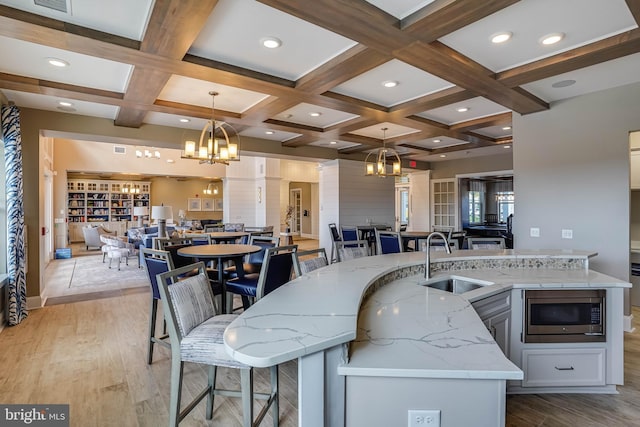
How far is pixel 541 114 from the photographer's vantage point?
4496 millimetres

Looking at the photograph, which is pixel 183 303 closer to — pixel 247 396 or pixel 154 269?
pixel 247 396

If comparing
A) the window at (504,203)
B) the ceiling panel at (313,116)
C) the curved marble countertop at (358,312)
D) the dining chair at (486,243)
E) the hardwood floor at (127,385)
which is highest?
the ceiling panel at (313,116)

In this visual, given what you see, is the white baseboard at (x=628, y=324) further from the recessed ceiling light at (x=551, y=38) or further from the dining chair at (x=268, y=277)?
the dining chair at (x=268, y=277)

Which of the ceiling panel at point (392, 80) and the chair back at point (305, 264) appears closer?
the chair back at point (305, 264)

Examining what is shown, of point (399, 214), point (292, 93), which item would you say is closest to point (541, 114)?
point (292, 93)

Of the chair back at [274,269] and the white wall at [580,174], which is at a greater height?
the white wall at [580,174]

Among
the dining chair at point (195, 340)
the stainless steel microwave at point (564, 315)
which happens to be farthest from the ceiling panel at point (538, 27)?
the dining chair at point (195, 340)

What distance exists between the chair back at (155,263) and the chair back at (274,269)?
0.76m

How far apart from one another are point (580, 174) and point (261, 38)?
4.05 metres

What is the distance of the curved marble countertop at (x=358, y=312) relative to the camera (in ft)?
3.78

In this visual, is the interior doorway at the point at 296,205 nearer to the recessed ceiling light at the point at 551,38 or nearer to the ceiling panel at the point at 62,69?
the ceiling panel at the point at 62,69

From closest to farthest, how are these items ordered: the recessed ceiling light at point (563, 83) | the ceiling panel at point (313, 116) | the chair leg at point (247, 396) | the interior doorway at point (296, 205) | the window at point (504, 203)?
the chair leg at point (247, 396), the recessed ceiling light at point (563, 83), the ceiling panel at point (313, 116), the window at point (504, 203), the interior doorway at point (296, 205)

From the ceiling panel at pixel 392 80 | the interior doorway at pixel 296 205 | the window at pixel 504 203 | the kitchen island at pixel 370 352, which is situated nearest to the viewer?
the kitchen island at pixel 370 352

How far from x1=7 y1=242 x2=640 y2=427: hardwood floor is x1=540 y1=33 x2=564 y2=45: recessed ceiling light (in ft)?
9.10
